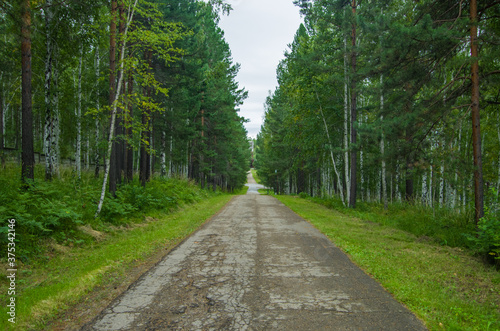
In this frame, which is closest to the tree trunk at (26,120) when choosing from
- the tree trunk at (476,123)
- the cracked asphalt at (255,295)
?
the cracked asphalt at (255,295)

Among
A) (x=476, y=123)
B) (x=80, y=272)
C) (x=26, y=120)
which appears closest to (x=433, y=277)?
(x=476, y=123)

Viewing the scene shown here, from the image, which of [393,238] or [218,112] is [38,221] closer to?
[393,238]

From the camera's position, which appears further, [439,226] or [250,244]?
[439,226]

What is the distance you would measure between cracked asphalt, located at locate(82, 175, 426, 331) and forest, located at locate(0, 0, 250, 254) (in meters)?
3.29

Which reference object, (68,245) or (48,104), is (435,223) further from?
(48,104)

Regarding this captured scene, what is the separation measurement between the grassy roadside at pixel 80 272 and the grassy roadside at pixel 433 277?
4.22 meters

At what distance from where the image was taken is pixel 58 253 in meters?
5.62

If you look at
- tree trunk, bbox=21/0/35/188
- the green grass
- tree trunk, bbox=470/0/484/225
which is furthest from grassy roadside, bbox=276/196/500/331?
tree trunk, bbox=21/0/35/188

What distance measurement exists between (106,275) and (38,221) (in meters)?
2.82

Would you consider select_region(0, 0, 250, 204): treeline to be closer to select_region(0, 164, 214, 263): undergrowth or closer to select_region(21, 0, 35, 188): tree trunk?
select_region(21, 0, 35, 188): tree trunk

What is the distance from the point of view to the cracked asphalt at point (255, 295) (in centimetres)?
297

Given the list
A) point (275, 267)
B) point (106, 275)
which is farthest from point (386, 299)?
point (106, 275)

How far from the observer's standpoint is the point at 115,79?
9266 millimetres

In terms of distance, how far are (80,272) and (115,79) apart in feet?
23.0
